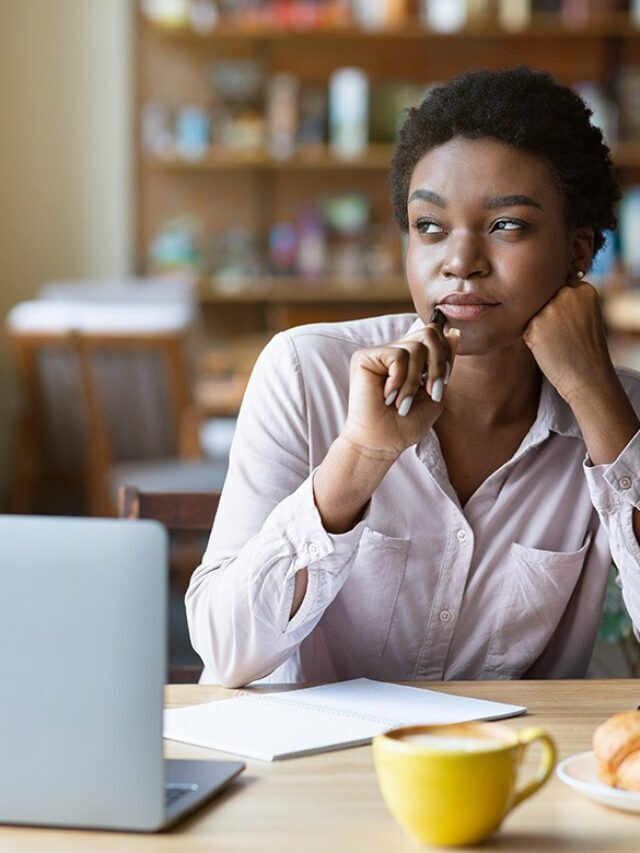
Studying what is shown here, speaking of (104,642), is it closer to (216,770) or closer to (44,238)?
(216,770)

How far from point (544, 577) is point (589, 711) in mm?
304

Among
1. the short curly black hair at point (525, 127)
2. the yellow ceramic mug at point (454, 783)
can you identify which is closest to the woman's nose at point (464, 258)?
the short curly black hair at point (525, 127)

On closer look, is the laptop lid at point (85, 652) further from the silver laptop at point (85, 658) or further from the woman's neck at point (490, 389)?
the woman's neck at point (490, 389)

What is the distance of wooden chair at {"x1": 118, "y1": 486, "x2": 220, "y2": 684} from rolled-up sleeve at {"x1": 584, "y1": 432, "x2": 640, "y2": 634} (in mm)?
424

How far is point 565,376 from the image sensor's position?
1.42 metres

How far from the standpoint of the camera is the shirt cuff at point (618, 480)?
1.37 meters

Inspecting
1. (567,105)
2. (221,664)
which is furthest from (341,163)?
(221,664)

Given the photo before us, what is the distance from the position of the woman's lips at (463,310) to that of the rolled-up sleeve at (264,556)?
0.57 feet

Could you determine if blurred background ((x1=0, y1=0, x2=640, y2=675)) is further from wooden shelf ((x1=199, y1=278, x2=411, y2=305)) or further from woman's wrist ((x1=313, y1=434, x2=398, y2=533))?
woman's wrist ((x1=313, y1=434, x2=398, y2=533))

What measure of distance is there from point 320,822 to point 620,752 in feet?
0.65

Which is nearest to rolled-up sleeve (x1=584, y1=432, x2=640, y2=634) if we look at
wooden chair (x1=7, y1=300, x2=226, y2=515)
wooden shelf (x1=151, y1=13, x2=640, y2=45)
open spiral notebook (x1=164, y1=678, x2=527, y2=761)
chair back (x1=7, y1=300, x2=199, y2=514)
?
open spiral notebook (x1=164, y1=678, x2=527, y2=761)

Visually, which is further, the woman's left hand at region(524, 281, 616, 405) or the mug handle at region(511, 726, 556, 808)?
the woman's left hand at region(524, 281, 616, 405)

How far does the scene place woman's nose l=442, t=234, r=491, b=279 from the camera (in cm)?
138

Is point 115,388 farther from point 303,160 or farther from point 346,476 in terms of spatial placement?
point 346,476
